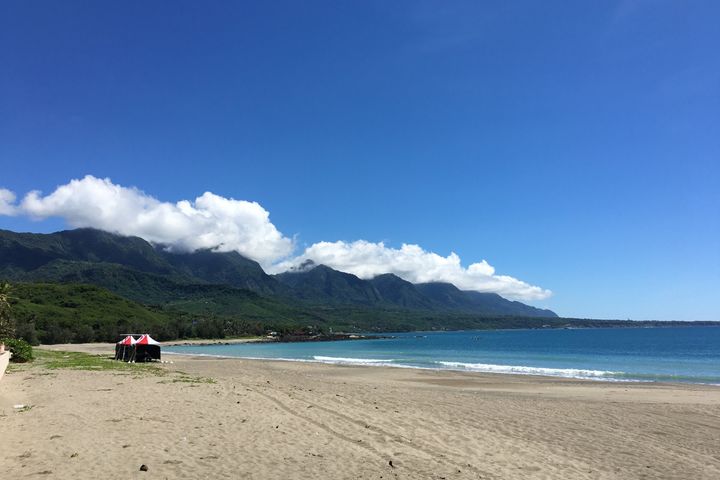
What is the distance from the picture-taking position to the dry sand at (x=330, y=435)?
9.26 meters

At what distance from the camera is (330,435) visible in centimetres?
1225

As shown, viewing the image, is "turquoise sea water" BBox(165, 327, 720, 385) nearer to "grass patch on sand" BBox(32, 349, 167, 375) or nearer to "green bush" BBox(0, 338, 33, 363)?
"grass patch on sand" BBox(32, 349, 167, 375)

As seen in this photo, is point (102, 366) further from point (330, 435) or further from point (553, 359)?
point (553, 359)

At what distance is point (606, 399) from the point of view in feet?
78.7

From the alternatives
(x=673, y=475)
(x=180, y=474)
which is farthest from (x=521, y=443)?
(x=180, y=474)

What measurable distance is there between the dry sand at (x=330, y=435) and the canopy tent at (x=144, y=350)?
2009 centimetres

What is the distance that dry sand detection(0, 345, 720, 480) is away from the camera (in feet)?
30.4

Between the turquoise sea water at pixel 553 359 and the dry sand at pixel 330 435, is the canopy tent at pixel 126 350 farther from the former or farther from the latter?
the turquoise sea water at pixel 553 359

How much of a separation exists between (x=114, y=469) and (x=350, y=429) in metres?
6.13

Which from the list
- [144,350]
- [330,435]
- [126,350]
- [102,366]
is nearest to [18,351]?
[102,366]

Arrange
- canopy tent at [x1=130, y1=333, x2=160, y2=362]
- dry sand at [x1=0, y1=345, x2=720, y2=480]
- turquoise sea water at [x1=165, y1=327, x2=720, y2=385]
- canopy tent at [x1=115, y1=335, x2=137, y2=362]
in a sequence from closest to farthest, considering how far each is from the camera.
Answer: dry sand at [x1=0, y1=345, x2=720, y2=480], canopy tent at [x1=130, y1=333, x2=160, y2=362], canopy tent at [x1=115, y1=335, x2=137, y2=362], turquoise sea water at [x1=165, y1=327, x2=720, y2=385]

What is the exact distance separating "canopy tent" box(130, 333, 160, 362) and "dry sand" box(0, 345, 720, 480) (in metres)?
20.1

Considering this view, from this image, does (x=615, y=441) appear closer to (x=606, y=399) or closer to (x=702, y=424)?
(x=702, y=424)

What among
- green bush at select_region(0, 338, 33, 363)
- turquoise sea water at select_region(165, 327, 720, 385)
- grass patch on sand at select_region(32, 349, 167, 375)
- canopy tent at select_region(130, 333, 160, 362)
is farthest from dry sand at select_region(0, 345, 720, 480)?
turquoise sea water at select_region(165, 327, 720, 385)
